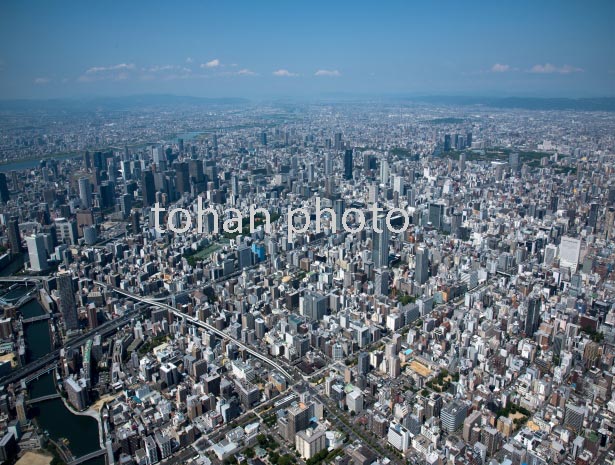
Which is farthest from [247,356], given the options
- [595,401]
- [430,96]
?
[430,96]

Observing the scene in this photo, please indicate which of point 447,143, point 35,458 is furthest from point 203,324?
point 447,143

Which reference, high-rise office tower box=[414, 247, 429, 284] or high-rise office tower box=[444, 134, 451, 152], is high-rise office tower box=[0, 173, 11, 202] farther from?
high-rise office tower box=[444, 134, 451, 152]

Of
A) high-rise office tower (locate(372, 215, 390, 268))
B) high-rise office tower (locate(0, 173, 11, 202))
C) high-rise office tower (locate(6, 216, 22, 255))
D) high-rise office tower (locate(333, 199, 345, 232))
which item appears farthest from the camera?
high-rise office tower (locate(0, 173, 11, 202))

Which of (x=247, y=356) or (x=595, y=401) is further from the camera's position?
(x=247, y=356)

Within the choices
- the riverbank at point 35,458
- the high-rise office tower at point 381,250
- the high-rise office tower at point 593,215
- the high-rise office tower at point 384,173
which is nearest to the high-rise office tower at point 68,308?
the riverbank at point 35,458

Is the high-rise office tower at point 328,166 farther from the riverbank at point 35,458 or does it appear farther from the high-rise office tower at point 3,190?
the riverbank at point 35,458

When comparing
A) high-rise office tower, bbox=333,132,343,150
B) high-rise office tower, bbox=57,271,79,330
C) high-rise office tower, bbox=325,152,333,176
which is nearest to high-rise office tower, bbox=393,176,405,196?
high-rise office tower, bbox=325,152,333,176

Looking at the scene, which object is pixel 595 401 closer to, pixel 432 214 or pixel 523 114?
pixel 432 214
